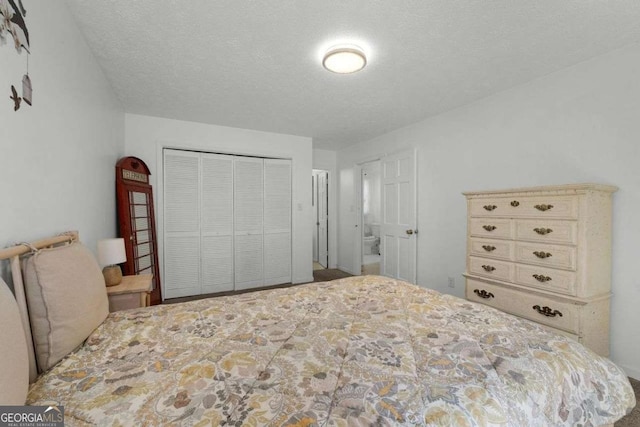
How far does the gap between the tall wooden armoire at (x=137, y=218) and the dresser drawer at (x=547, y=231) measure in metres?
3.71

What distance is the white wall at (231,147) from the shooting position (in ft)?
11.9

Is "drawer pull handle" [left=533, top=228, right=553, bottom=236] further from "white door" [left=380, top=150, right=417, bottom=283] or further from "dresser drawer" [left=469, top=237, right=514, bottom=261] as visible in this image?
"white door" [left=380, top=150, right=417, bottom=283]

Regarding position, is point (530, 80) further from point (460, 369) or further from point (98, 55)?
point (98, 55)

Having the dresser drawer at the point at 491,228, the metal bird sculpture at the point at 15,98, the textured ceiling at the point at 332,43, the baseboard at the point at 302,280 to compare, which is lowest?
the baseboard at the point at 302,280

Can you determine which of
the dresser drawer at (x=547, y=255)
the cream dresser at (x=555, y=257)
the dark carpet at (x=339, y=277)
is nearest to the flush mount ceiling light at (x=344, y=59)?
the cream dresser at (x=555, y=257)

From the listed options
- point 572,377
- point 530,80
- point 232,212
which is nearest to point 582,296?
point 572,377

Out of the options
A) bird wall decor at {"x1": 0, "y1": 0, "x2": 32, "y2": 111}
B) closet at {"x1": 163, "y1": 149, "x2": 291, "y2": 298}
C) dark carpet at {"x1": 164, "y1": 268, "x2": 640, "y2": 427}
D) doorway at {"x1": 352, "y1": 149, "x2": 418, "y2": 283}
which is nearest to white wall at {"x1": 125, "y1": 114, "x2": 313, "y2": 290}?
closet at {"x1": 163, "y1": 149, "x2": 291, "y2": 298}

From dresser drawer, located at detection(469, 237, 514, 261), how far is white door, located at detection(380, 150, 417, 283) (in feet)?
4.20

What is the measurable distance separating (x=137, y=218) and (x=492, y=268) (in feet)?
12.5

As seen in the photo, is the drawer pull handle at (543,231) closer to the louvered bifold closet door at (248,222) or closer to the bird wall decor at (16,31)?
the bird wall decor at (16,31)

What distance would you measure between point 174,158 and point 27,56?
Result: 2639 mm

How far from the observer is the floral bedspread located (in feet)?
2.76

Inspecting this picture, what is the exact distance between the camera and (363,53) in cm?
216

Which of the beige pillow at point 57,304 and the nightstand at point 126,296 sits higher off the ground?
the beige pillow at point 57,304
